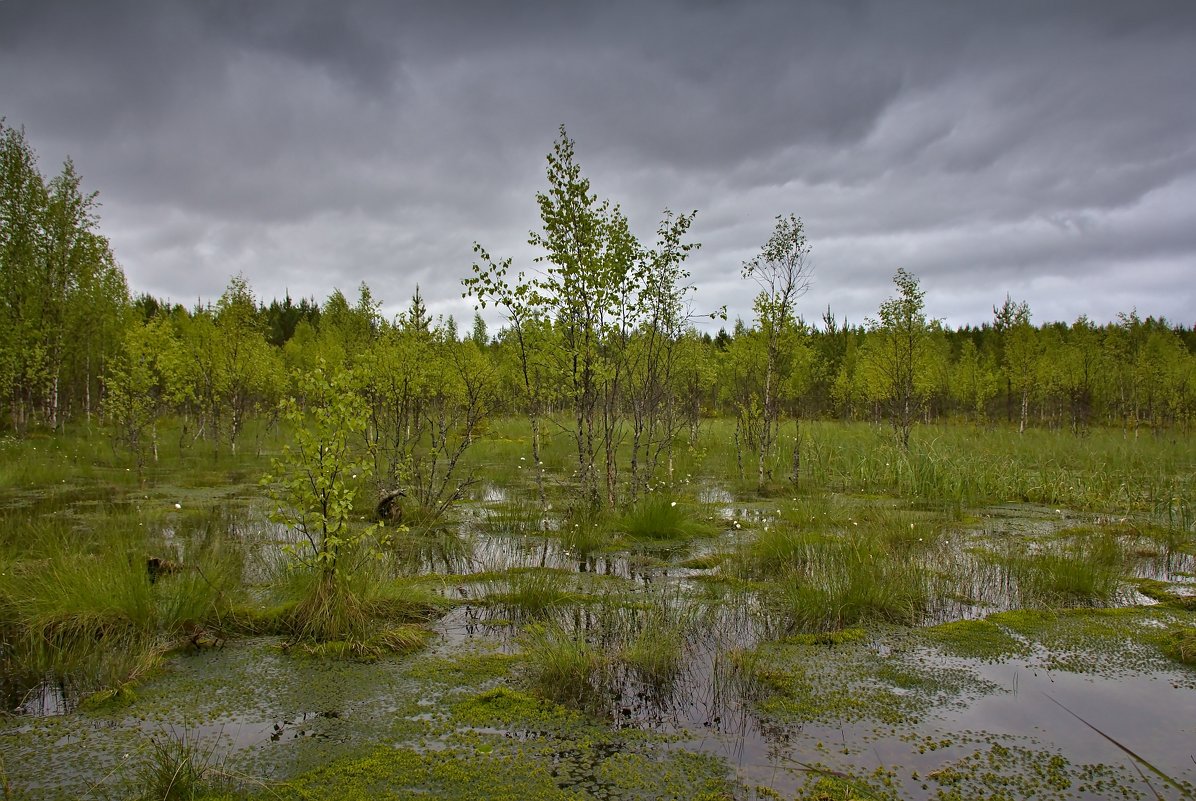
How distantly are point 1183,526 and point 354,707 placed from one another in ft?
38.5

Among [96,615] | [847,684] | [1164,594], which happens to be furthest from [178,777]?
→ [1164,594]

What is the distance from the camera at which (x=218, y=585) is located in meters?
6.19

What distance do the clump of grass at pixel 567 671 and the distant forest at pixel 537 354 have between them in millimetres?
3077

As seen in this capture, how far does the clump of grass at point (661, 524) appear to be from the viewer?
969 cm

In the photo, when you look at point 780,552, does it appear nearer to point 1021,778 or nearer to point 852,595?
point 852,595

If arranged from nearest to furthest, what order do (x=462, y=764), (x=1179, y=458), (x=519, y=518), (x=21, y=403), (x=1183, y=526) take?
1. (x=462, y=764)
2. (x=1183, y=526)
3. (x=519, y=518)
4. (x=1179, y=458)
5. (x=21, y=403)

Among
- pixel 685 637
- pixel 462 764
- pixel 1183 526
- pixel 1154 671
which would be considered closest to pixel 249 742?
pixel 462 764

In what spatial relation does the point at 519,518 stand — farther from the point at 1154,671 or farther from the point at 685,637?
the point at 1154,671

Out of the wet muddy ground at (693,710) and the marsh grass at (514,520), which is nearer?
the wet muddy ground at (693,710)

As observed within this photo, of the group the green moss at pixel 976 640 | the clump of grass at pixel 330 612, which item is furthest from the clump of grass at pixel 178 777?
the green moss at pixel 976 640

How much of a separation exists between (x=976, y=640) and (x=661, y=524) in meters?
4.74

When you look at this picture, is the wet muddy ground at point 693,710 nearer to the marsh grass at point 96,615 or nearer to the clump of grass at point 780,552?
the marsh grass at point 96,615

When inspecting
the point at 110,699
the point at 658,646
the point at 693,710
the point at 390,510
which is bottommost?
the point at 693,710

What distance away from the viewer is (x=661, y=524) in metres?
9.70
